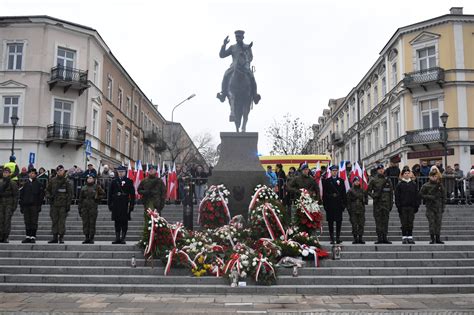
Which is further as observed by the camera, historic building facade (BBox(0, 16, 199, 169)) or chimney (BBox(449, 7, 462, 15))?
chimney (BBox(449, 7, 462, 15))

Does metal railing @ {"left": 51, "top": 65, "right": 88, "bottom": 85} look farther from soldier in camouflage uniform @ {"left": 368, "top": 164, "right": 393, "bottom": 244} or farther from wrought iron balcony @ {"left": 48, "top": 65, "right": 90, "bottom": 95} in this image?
soldier in camouflage uniform @ {"left": 368, "top": 164, "right": 393, "bottom": 244}

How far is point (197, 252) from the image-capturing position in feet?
30.5

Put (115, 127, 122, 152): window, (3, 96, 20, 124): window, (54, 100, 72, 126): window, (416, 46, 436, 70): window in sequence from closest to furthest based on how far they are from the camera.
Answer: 1. (3, 96, 20, 124): window
2. (54, 100, 72, 126): window
3. (416, 46, 436, 70): window
4. (115, 127, 122, 152): window

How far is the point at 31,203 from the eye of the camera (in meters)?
11.5

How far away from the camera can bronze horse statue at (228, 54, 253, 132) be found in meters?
13.7

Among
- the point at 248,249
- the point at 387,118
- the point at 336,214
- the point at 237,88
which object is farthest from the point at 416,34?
the point at 248,249

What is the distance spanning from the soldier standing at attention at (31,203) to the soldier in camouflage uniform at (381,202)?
28.8 ft

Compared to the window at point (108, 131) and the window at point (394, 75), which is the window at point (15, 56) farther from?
the window at point (394, 75)

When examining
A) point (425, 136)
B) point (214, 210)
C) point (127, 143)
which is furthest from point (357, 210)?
point (127, 143)

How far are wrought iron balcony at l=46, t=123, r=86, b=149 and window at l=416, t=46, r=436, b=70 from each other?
2424 cm

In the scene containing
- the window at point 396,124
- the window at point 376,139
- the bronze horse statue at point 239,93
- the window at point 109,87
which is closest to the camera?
the bronze horse statue at point 239,93

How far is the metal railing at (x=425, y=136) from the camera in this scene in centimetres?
2947

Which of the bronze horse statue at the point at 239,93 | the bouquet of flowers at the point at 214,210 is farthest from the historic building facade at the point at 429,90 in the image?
the bouquet of flowers at the point at 214,210

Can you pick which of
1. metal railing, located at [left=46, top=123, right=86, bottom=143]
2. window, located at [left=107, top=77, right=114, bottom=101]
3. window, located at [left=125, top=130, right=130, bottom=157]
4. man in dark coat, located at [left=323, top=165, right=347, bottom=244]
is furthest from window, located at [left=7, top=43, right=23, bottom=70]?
man in dark coat, located at [left=323, top=165, right=347, bottom=244]
